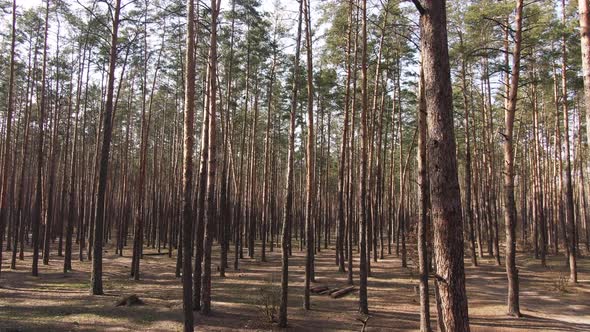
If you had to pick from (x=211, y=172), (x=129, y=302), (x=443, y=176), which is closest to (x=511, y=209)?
(x=211, y=172)

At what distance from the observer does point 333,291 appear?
1352 cm

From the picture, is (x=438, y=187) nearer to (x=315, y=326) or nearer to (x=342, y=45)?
(x=315, y=326)

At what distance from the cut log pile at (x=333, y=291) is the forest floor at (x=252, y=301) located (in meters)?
0.26

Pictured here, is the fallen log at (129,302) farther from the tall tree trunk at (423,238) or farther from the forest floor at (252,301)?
the tall tree trunk at (423,238)

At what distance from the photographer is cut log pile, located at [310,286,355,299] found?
13.2 metres

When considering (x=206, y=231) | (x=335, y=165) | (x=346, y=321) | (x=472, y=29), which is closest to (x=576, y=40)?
(x=472, y=29)

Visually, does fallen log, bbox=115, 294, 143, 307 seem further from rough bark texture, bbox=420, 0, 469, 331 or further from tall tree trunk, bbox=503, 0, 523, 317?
tall tree trunk, bbox=503, 0, 523, 317

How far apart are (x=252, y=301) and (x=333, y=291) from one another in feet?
10.1

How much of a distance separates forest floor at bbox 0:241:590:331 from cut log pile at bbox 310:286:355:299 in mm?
259

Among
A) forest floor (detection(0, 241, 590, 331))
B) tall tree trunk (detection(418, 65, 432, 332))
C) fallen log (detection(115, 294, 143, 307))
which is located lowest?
forest floor (detection(0, 241, 590, 331))

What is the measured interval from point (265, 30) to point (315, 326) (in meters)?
14.5

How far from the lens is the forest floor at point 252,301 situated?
9.49m

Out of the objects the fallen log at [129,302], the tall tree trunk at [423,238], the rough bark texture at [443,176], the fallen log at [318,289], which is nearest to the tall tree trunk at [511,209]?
the tall tree trunk at [423,238]

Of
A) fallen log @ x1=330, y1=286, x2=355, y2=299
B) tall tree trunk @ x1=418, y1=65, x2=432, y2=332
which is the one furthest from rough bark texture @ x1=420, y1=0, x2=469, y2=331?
fallen log @ x1=330, y1=286, x2=355, y2=299
